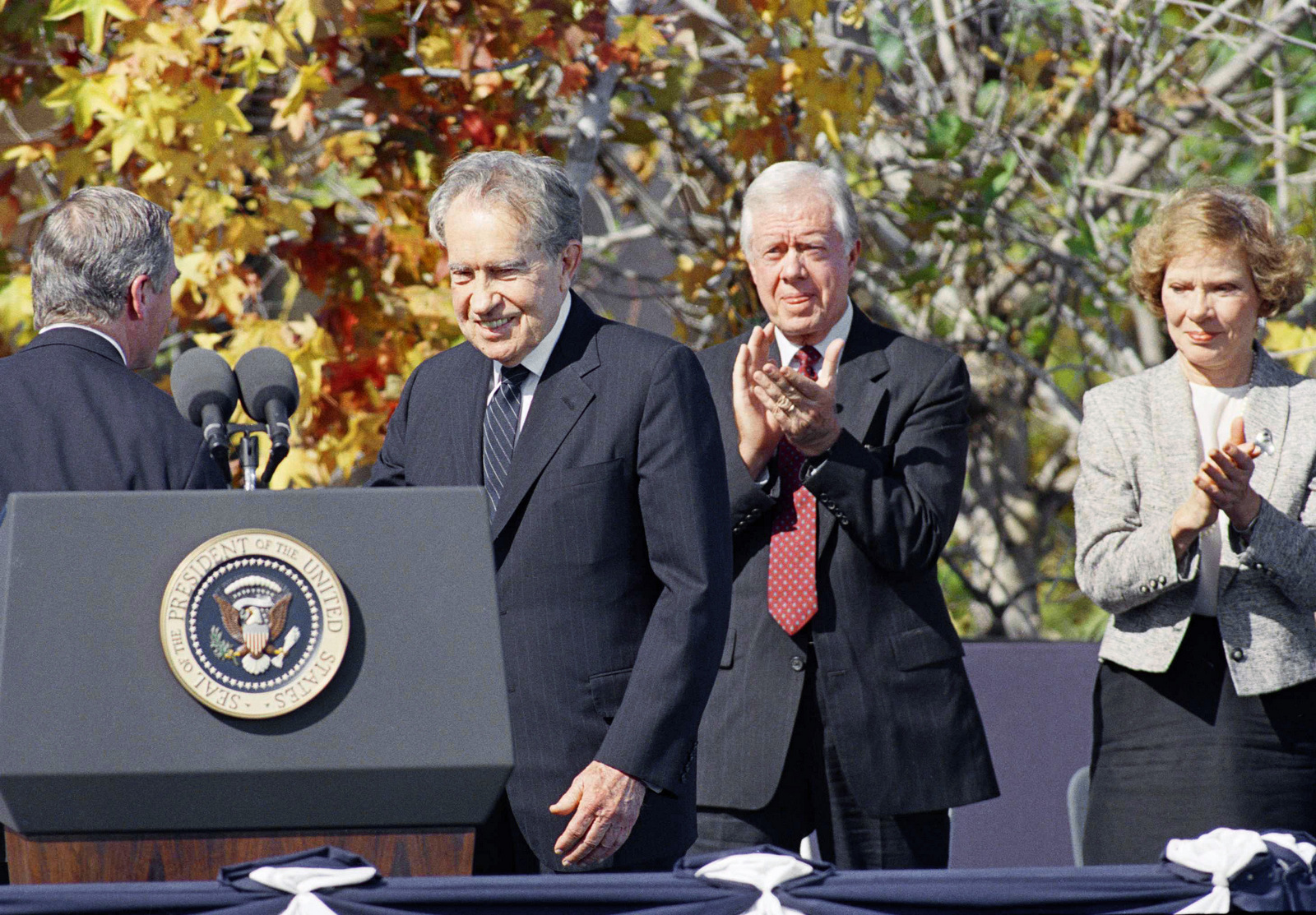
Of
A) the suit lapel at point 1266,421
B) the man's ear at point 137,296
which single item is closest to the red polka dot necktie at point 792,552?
the suit lapel at point 1266,421

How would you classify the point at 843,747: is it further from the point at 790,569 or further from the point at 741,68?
the point at 741,68

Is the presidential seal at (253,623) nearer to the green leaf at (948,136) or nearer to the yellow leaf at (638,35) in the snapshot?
the yellow leaf at (638,35)

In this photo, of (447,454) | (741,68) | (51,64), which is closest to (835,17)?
(741,68)

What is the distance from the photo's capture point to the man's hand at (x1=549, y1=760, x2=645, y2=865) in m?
2.28

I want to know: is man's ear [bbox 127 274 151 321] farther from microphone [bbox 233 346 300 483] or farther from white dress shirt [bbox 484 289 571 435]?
white dress shirt [bbox 484 289 571 435]

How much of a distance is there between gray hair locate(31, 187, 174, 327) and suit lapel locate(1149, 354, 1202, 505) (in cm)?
172

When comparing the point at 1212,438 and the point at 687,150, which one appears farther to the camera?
the point at 687,150

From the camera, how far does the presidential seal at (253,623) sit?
72.0 inches

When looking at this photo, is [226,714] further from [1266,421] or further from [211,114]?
[211,114]

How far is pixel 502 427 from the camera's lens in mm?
2564

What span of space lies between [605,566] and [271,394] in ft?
1.72

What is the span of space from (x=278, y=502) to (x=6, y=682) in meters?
0.33

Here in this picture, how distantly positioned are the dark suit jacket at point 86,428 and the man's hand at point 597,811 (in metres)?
0.74

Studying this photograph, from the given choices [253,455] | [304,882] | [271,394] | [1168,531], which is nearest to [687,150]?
[1168,531]
